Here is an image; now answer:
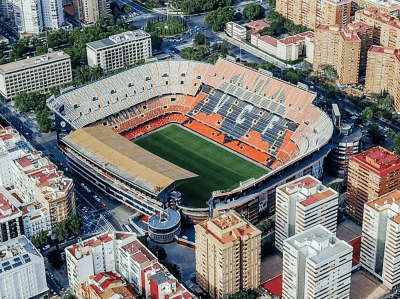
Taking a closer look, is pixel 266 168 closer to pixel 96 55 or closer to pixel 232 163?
pixel 232 163

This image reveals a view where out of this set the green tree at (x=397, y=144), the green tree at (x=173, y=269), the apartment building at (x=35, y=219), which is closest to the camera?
the green tree at (x=173, y=269)

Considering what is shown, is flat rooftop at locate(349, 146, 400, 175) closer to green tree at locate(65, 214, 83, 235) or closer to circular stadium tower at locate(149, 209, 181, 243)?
circular stadium tower at locate(149, 209, 181, 243)

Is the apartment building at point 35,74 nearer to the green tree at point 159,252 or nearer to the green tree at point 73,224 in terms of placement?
the green tree at point 73,224

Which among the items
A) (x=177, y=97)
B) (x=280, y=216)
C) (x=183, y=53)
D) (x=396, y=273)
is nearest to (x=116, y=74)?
(x=177, y=97)

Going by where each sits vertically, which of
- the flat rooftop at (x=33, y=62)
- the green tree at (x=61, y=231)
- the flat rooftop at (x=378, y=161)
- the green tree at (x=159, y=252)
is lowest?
the green tree at (x=159, y=252)

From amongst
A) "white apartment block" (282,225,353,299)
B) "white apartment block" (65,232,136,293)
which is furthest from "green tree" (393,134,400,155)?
"white apartment block" (65,232,136,293)

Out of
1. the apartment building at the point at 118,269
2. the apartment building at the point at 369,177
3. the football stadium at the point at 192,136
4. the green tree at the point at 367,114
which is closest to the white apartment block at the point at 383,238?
the apartment building at the point at 369,177
